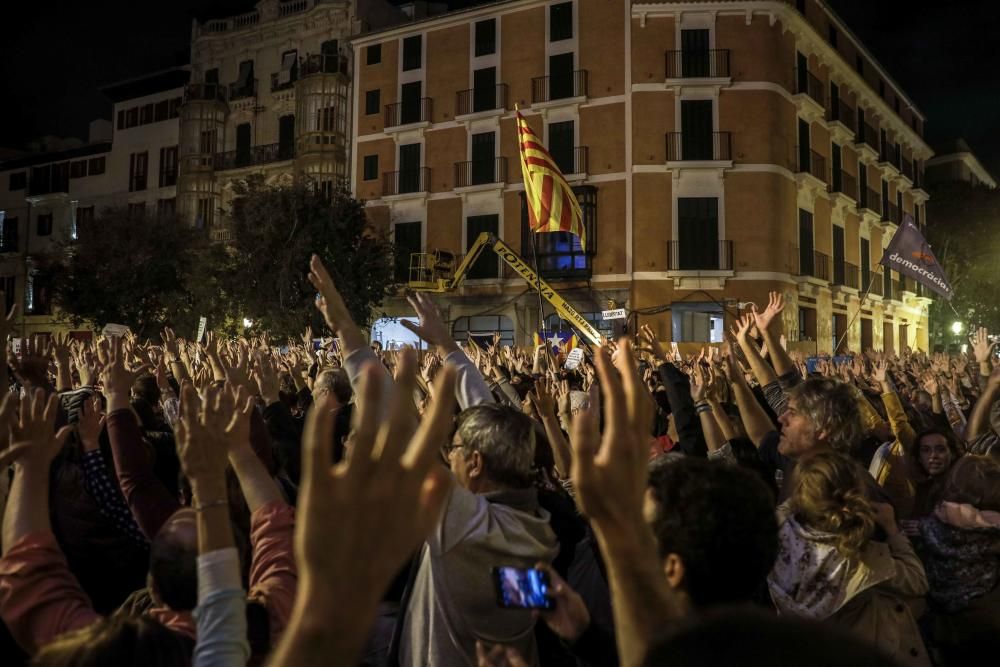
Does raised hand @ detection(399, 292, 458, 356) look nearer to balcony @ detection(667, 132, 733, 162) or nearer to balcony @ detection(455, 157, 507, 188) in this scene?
balcony @ detection(667, 132, 733, 162)

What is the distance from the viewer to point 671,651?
3.09 ft

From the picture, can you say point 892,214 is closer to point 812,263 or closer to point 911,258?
point 812,263

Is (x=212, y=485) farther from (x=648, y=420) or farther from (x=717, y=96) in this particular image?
(x=717, y=96)

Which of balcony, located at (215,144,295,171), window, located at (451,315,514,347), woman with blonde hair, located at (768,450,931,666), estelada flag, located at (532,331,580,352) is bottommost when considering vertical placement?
woman with blonde hair, located at (768,450,931,666)

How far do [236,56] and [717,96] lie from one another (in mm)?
20802

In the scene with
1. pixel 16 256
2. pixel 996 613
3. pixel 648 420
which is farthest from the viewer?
pixel 16 256

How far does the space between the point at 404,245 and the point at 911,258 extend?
17.7 metres

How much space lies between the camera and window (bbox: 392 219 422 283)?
29062 mm

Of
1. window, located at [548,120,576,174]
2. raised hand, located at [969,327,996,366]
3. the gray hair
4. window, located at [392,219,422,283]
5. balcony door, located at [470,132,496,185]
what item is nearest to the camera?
the gray hair

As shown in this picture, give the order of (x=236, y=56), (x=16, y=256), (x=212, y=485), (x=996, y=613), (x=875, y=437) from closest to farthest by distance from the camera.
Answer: (x=212, y=485)
(x=996, y=613)
(x=875, y=437)
(x=236, y=56)
(x=16, y=256)

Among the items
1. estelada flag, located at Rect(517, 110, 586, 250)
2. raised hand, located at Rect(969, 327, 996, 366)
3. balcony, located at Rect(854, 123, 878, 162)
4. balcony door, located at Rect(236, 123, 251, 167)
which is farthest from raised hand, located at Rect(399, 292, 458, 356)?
balcony door, located at Rect(236, 123, 251, 167)

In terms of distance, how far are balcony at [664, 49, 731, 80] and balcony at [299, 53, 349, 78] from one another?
13151 millimetres

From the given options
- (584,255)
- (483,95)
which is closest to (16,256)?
(483,95)

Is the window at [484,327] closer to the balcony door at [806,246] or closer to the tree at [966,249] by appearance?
the balcony door at [806,246]
